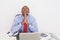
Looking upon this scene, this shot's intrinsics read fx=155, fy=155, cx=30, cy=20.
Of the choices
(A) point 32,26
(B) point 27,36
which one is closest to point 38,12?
(A) point 32,26

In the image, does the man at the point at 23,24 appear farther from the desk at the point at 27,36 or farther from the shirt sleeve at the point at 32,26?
the desk at the point at 27,36

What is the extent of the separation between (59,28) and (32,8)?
541 mm

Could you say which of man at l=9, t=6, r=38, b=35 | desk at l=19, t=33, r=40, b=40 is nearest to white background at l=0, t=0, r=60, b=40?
man at l=9, t=6, r=38, b=35

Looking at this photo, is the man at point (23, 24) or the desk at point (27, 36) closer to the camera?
the desk at point (27, 36)

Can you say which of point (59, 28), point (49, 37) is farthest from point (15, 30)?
point (59, 28)

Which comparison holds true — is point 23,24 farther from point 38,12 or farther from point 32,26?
point 38,12

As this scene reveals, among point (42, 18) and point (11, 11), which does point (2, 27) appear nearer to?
point (11, 11)

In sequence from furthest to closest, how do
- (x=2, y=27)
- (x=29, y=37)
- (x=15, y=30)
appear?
(x=2, y=27), (x=15, y=30), (x=29, y=37)

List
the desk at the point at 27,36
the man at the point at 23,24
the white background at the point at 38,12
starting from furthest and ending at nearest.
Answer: the white background at the point at 38,12 → the man at the point at 23,24 → the desk at the point at 27,36

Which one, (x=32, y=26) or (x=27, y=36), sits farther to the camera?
(x=32, y=26)

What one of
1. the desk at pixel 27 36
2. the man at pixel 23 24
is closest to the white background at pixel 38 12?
the man at pixel 23 24

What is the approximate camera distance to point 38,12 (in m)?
2.45

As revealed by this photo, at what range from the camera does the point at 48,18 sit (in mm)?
2463

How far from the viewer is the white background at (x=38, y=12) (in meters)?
2.40
